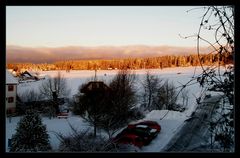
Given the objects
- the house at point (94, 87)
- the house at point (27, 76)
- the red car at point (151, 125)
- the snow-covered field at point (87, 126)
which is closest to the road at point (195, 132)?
the snow-covered field at point (87, 126)

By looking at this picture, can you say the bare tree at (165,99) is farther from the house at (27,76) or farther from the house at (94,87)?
the house at (27,76)

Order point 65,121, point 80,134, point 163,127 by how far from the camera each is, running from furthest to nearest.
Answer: point 163,127, point 65,121, point 80,134

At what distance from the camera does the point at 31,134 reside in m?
2.56

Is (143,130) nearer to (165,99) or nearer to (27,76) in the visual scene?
(165,99)

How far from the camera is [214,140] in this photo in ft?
4.68

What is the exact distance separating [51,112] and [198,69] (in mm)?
1786

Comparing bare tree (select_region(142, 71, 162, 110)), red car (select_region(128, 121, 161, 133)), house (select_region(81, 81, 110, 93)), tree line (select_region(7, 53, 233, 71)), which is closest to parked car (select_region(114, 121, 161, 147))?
red car (select_region(128, 121, 161, 133))

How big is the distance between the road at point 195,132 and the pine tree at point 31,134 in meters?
0.85

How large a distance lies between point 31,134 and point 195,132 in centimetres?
127

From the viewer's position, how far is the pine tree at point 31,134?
209cm

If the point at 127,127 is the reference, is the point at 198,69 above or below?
above
